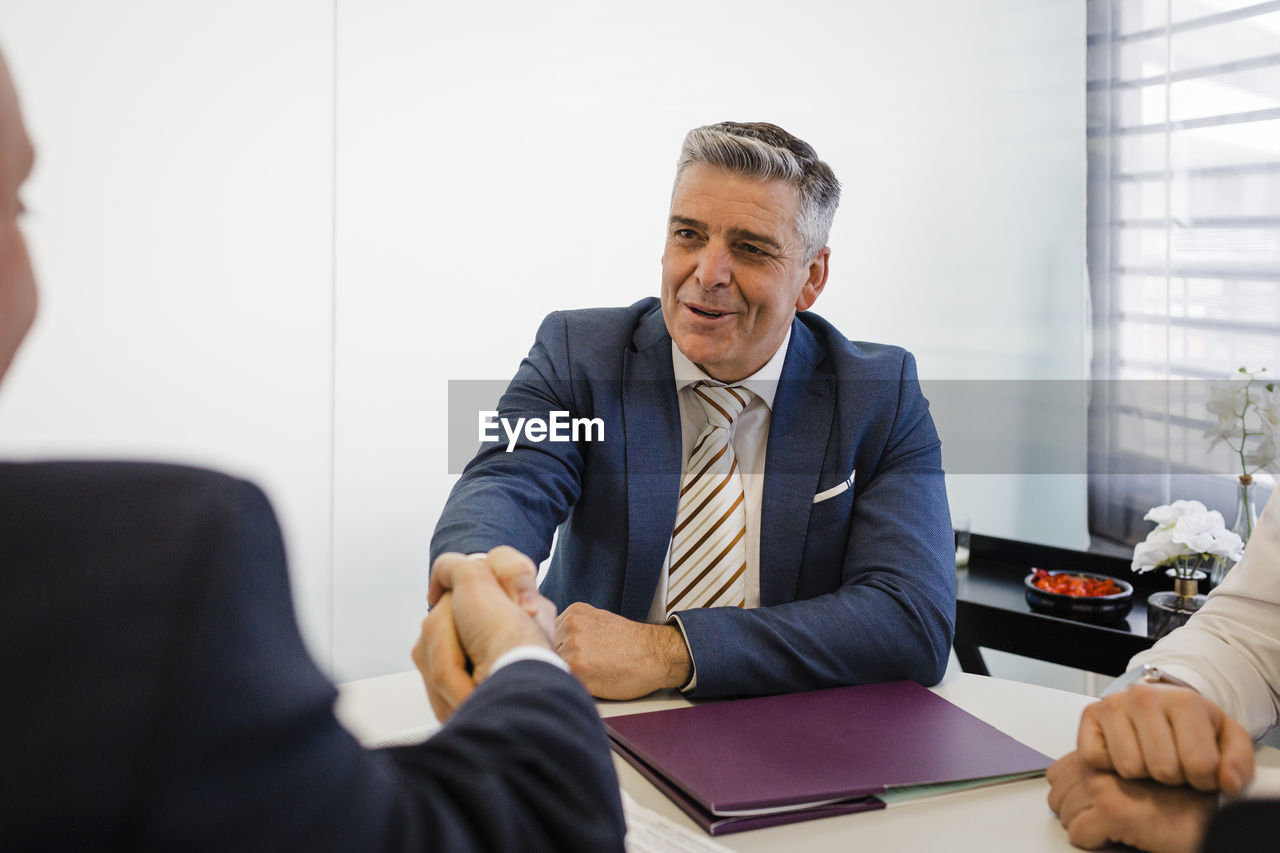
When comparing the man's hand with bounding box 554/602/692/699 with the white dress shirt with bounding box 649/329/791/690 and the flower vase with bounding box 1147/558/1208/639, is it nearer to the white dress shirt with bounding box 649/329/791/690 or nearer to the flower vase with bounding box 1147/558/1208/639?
the white dress shirt with bounding box 649/329/791/690

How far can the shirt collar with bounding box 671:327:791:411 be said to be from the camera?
6.10 ft

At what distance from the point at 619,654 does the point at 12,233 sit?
949mm

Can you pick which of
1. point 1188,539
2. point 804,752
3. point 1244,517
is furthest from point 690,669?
point 1244,517

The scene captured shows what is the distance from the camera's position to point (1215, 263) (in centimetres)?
300

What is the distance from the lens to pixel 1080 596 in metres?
2.59

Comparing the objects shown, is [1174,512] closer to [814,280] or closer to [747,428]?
[814,280]

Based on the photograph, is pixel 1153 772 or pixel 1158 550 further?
pixel 1158 550

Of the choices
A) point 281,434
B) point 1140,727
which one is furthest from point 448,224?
point 1140,727

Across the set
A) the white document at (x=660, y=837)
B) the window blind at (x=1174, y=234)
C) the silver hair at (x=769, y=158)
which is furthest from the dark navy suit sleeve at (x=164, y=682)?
the window blind at (x=1174, y=234)

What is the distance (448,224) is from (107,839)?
242 centimetres

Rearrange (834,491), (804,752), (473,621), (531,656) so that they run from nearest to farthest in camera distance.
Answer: (531,656) → (473,621) → (804,752) → (834,491)

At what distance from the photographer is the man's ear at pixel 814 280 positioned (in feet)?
6.67

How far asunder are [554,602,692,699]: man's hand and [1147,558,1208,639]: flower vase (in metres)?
1.59

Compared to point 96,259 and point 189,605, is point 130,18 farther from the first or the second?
point 189,605
